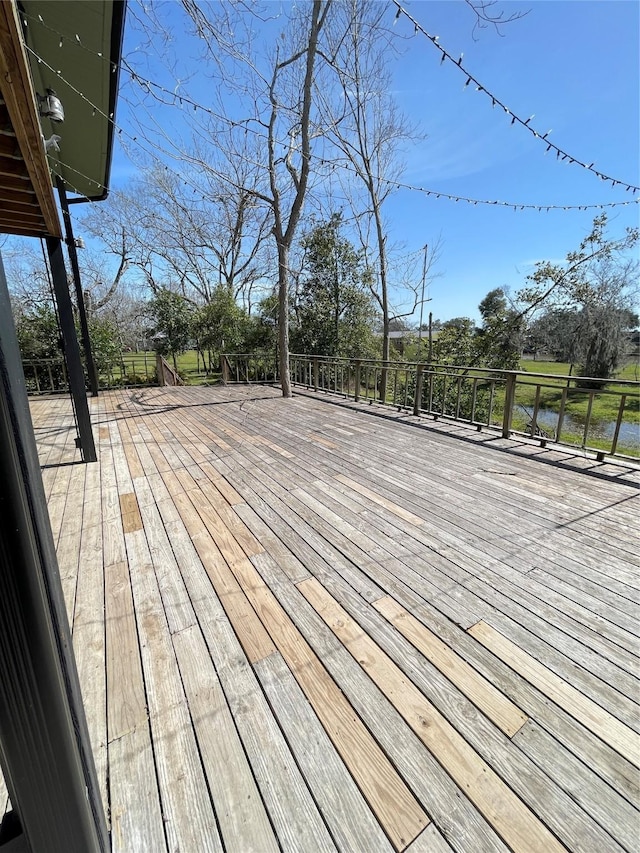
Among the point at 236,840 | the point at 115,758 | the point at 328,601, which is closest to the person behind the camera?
the point at 236,840

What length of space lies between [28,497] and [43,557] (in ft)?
0.38

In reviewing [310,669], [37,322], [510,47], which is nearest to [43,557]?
[310,669]

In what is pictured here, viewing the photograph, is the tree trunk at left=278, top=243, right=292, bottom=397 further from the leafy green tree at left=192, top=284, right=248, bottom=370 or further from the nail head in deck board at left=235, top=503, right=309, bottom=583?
the nail head in deck board at left=235, top=503, right=309, bottom=583

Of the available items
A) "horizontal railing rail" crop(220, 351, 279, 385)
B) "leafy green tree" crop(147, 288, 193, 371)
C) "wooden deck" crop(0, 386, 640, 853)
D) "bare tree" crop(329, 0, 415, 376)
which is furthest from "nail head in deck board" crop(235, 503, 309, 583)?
"leafy green tree" crop(147, 288, 193, 371)

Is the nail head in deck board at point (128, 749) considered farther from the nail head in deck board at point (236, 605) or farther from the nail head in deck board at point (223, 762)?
the nail head in deck board at point (236, 605)

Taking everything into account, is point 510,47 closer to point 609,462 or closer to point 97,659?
point 609,462

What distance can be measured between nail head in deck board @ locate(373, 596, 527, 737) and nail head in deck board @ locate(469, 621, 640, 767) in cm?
15

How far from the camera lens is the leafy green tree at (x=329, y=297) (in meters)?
11.1

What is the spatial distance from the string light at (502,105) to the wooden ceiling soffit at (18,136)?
8.14 ft

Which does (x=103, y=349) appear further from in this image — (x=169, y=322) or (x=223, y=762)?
(x=223, y=762)

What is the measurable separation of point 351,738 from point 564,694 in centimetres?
78

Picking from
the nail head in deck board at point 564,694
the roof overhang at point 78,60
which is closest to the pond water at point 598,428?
the nail head in deck board at point 564,694

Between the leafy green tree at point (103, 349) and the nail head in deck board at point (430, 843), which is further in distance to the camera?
the leafy green tree at point (103, 349)

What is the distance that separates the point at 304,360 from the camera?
27.0 feet
